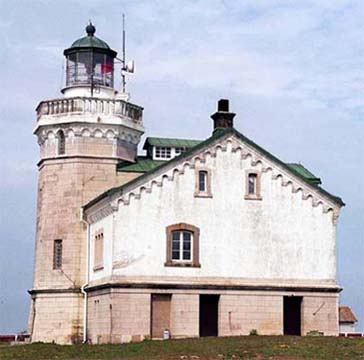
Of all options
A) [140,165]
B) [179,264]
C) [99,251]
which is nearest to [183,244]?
[179,264]

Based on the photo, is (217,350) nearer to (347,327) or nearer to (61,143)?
(61,143)

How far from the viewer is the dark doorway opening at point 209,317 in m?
42.9

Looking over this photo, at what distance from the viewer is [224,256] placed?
141ft

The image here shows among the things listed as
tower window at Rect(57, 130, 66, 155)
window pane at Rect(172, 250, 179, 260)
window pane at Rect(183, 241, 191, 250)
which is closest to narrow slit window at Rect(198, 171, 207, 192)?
window pane at Rect(183, 241, 191, 250)

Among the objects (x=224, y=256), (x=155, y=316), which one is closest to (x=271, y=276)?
(x=224, y=256)

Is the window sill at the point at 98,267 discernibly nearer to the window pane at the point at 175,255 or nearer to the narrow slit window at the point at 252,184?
the window pane at the point at 175,255

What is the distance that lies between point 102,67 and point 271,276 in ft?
45.1

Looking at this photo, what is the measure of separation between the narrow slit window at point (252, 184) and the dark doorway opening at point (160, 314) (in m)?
5.97

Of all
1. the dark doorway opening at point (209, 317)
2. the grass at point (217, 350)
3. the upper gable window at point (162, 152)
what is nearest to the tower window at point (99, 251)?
the dark doorway opening at point (209, 317)

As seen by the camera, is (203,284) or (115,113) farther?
(115,113)

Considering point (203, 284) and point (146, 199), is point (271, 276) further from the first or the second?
point (146, 199)

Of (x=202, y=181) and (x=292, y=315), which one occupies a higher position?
(x=202, y=181)

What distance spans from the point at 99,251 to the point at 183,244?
154 inches

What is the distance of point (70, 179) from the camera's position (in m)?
46.9
